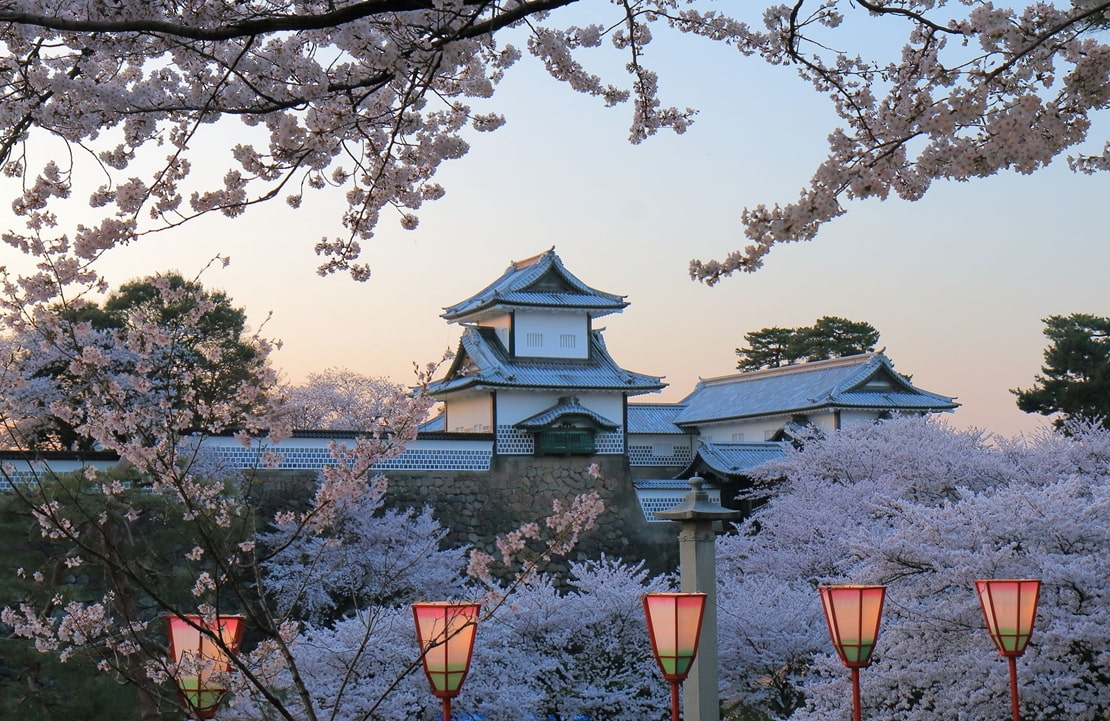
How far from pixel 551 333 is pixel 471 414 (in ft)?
7.06

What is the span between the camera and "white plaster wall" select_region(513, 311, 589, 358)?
70.5ft

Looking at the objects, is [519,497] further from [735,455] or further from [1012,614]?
[1012,614]

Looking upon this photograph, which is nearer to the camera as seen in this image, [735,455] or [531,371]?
[531,371]

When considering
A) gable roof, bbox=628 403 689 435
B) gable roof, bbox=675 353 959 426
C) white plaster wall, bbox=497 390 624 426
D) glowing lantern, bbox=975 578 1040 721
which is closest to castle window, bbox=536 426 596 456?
white plaster wall, bbox=497 390 624 426

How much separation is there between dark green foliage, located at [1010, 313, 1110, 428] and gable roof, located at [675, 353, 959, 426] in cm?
531

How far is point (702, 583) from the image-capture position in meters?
7.27

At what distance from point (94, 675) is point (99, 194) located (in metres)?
7.71

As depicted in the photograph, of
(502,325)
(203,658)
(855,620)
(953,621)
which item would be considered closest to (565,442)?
(502,325)

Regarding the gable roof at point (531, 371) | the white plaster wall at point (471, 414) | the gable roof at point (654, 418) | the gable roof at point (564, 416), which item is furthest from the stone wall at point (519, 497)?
the gable roof at point (654, 418)

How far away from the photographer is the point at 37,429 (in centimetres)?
2131

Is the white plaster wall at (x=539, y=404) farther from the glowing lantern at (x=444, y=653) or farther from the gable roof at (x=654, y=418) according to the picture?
the glowing lantern at (x=444, y=653)

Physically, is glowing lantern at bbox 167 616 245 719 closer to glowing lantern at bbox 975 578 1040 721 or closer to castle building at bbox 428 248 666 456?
glowing lantern at bbox 975 578 1040 721

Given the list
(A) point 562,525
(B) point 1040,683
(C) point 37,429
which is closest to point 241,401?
(A) point 562,525

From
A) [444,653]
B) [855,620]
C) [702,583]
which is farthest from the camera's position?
[702,583]
